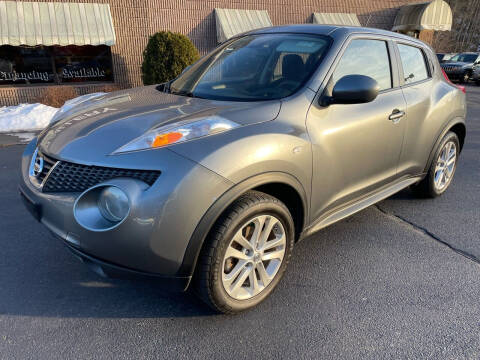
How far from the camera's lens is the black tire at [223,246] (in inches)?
81.8

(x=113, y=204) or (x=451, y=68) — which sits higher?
(x=113, y=204)

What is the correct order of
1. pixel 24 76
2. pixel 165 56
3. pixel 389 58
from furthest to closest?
pixel 24 76 → pixel 165 56 → pixel 389 58

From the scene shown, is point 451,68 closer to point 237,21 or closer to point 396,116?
point 237,21

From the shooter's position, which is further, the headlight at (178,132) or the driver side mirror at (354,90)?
the driver side mirror at (354,90)

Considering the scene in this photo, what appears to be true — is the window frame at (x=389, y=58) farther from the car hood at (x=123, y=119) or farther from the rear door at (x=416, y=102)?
the car hood at (x=123, y=119)

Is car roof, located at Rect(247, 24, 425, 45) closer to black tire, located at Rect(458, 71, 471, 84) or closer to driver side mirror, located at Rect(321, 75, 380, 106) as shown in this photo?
driver side mirror, located at Rect(321, 75, 380, 106)

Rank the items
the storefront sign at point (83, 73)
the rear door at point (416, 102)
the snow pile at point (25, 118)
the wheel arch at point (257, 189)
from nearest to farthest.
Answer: the wheel arch at point (257, 189), the rear door at point (416, 102), the snow pile at point (25, 118), the storefront sign at point (83, 73)

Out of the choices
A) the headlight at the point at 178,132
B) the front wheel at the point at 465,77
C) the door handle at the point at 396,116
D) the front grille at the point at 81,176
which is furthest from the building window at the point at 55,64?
the front wheel at the point at 465,77

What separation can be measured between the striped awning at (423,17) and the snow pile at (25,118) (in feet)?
45.8

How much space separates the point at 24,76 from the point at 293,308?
11.4 m

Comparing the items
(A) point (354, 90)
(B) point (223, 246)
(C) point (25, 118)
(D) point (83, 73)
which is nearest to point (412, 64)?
(A) point (354, 90)

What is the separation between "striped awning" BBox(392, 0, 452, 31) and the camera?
15.3 metres

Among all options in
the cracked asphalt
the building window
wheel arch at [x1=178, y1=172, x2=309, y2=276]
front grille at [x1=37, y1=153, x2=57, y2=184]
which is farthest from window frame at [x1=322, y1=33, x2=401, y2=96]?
the building window

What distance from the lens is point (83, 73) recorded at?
11.5 metres
